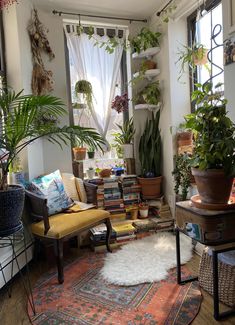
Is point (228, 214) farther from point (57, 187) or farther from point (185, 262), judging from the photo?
point (57, 187)

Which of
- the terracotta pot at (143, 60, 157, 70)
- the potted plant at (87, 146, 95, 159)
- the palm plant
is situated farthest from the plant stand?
the palm plant

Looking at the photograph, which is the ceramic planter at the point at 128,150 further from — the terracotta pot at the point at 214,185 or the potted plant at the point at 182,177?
the terracotta pot at the point at 214,185

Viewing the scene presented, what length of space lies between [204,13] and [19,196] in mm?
2374

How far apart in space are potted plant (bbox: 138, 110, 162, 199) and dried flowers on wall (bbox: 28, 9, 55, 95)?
4.31 ft

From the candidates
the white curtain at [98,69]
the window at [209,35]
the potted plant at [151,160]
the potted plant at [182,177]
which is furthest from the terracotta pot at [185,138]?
the white curtain at [98,69]

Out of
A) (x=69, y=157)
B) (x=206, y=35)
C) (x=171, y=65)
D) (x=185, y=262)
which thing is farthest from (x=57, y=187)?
(x=206, y=35)

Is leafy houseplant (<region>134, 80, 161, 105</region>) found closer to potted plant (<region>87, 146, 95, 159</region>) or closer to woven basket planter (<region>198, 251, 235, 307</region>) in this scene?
potted plant (<region>87, 146, 95, 159</region>)

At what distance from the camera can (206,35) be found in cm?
266

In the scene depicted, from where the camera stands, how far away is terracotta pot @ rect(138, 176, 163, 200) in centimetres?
319

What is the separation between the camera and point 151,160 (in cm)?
324

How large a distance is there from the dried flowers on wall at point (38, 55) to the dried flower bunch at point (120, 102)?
80 cm

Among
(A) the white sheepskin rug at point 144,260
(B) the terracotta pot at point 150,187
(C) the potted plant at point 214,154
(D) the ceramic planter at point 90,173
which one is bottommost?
(A) the white sheepskin rug at point 144,260

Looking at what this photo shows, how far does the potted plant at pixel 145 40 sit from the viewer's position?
3.02 m

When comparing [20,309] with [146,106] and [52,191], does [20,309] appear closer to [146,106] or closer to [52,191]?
[52,191]
